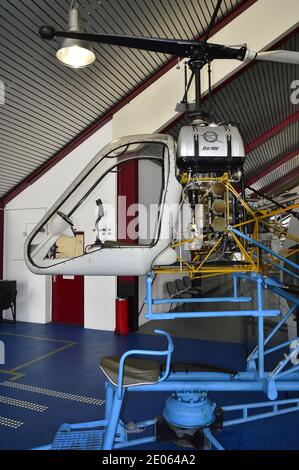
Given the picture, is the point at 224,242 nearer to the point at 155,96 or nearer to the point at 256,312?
the point at 256,312

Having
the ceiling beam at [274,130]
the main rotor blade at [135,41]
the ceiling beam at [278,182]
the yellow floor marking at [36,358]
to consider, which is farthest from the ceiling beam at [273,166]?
the main rotor blade at [135,41]

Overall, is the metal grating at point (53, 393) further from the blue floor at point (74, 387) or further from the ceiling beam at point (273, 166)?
the ceiling beam at point (273, 166)

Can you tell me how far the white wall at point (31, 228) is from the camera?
636 centimetres

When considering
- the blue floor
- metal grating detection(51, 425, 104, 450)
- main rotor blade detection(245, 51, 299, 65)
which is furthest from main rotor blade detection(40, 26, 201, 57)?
the blue floor

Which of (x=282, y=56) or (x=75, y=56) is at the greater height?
(x=75, y=56)

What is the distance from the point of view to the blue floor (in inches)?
107

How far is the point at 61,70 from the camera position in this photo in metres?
4.80

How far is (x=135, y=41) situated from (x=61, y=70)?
115 inches

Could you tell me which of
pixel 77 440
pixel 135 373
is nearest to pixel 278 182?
pixel 135 373

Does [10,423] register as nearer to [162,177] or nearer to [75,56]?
[162,177]

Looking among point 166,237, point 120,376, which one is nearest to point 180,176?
point 166,237

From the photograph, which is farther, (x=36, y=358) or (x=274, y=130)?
(x=274, y=130)

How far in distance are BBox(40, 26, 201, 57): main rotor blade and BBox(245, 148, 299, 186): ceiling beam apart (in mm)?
10236

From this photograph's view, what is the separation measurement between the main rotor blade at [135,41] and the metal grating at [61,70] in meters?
2.10
